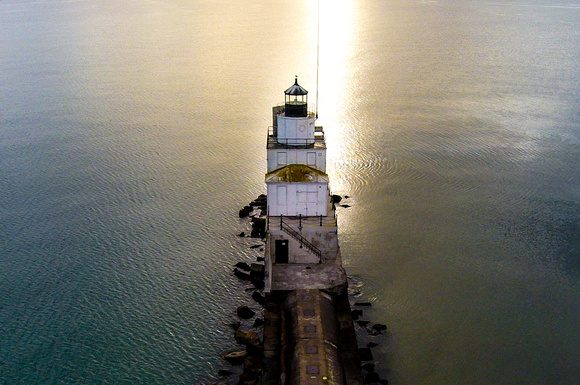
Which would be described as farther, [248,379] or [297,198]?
[297,198]

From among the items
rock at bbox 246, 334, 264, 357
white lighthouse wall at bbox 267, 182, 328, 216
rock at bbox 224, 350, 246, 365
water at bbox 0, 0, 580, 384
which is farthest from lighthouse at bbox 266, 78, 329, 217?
rock at bbox 224, 350, 246, 365

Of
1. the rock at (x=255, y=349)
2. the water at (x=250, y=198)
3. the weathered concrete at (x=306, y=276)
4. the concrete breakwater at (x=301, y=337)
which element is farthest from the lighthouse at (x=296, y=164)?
the rock at (x=255, y=349)

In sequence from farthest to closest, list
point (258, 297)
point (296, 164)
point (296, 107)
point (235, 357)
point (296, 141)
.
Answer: point (296, 107) → point (296, 141) → point (296, 164) → point (258, 297) → point (235, 357)

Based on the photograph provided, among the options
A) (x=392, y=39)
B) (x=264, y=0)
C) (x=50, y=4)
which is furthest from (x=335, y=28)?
(x=50, y=4)

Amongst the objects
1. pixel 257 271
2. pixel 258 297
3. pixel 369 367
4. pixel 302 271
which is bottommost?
pixel 369 367

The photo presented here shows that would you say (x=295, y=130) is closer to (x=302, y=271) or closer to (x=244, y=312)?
(x=302, y=271)

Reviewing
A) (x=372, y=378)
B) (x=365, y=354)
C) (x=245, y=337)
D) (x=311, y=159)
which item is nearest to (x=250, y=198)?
(x=311, y=159)

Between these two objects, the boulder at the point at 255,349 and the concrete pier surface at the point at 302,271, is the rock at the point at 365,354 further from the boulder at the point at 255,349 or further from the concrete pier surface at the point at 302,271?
the boulder at the point at 255,349
